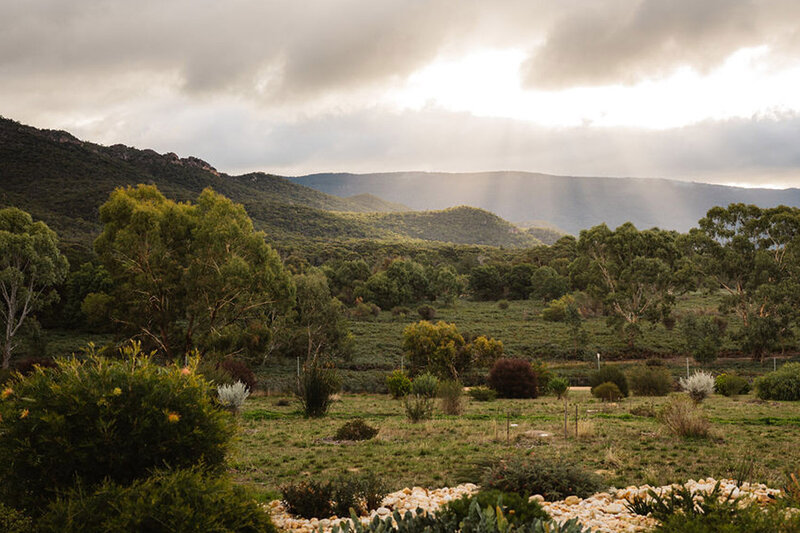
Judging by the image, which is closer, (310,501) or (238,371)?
(310,501)

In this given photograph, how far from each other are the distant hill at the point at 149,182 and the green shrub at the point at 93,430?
169 feet

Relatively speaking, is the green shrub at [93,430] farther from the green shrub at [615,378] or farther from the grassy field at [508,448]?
the green shrub at [615,378]

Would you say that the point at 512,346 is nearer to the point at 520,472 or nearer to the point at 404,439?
the point at 404,439

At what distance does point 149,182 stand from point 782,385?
107942 mm


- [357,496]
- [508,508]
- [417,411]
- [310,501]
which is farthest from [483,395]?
[508,508]

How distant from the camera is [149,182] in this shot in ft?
350

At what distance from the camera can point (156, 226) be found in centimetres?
2609

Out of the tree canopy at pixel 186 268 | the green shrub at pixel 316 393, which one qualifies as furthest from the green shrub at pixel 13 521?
the tree canopy at pixel 186 268

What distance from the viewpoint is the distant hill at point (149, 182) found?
249ft

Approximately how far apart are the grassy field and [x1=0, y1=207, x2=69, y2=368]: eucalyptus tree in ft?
79.3

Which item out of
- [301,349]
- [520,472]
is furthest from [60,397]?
[301,349]

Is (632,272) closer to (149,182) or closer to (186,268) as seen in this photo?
(186,268)

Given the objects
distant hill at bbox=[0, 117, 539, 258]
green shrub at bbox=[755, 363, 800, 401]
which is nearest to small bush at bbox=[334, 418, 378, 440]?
green shrub at bbox=[755, 363, 800, 401]

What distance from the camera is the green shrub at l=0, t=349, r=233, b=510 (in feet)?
15.8
